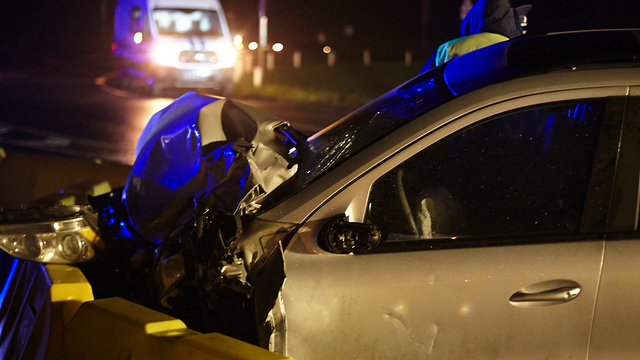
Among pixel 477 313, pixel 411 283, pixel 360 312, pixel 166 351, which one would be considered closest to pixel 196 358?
pixel 166 351

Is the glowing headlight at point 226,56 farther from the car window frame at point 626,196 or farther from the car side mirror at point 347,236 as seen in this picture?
the car window frame at point 626,196

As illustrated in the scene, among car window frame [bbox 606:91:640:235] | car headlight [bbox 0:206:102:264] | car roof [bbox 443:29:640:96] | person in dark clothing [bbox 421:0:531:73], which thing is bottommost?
car headlight [bbox 0:206:102:264]

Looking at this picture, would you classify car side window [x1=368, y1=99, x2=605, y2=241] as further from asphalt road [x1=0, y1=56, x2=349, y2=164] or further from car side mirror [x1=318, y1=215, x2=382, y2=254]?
asphalt road [x1=0, y1=56, x2=349, y2=164]

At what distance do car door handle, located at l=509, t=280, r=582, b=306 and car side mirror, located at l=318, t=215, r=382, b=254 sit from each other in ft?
1.74

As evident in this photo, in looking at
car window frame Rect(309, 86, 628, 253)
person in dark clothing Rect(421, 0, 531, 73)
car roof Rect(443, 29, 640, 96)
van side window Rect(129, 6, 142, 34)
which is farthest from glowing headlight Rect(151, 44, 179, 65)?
car window frame Rect(309, 86, 628, 253)

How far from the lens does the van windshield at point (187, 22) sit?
635 inches

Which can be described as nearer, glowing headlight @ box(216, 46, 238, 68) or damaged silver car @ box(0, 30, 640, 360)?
damaged silver car @ box(0, 30, 640, 360)

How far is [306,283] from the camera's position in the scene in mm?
2158

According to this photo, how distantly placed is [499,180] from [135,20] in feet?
52.5

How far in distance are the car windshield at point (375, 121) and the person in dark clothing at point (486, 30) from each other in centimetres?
120

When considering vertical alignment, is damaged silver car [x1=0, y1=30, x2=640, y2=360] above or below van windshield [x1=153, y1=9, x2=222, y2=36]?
below

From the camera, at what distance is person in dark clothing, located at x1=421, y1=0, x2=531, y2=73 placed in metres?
4.00

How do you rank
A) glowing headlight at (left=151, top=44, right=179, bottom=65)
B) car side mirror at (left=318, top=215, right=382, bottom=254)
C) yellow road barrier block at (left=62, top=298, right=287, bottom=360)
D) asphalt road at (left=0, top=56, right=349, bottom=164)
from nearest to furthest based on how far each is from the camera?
yellow road barrier block at (left=62, top=298, right=287, bottom=360), car side mirror at (left=318, top=215, right=382, bottom=254), asphalt road at (left=0, top=56, right=349, bottom=164), glowing headlight at (left=151, top=44, right=179, bottom=65)


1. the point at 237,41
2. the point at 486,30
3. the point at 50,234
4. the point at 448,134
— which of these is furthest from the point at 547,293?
the point at 237,41
